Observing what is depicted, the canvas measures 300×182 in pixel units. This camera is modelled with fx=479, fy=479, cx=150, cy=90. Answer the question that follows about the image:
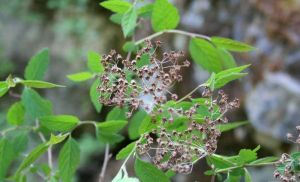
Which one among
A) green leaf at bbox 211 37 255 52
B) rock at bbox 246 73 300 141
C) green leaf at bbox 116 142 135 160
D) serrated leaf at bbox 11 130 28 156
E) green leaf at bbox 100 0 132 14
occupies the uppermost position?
green leaf at bbox 100 0 132 14

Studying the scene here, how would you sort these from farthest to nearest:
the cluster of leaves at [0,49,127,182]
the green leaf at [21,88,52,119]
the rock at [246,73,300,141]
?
the rock at [246,73,300,141] < the green leaf at [21,88,52,119] < the cluster of leaves at [0,49,127,182]

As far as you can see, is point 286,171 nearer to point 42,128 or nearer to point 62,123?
point 62,123

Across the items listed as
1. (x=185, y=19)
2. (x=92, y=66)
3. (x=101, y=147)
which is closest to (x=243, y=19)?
(x=185, y=19)

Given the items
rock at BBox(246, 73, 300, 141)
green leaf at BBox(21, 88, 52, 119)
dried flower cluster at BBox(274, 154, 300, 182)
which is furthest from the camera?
rock at BBox(246, 73, 300, 141)

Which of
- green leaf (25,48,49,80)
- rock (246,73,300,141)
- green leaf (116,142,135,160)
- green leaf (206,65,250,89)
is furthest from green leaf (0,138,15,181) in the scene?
rock (246,73,300,141)

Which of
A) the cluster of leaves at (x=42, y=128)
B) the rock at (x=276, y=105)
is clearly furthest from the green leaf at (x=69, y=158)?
the rock at (x=276, y=105)

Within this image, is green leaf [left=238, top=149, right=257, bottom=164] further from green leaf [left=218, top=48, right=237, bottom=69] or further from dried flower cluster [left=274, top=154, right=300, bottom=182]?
green leaf [left=218, top=48, right=237, bottom=69]
